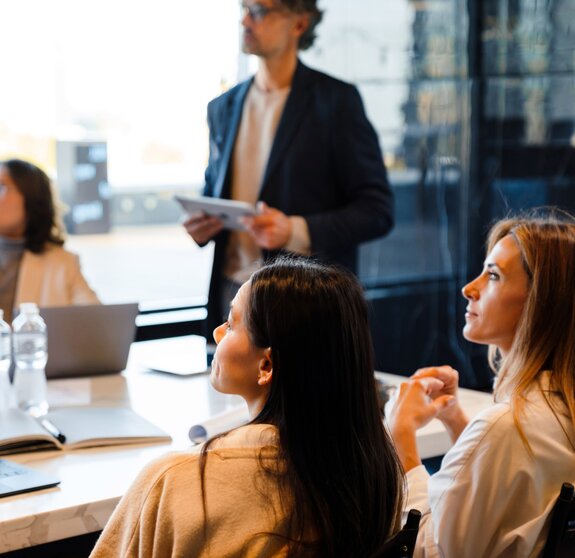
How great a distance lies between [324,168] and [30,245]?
3.16 feet

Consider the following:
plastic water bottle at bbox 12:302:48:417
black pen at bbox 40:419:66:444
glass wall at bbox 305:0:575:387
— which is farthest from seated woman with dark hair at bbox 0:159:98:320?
glass wall at bbox 305:0:575:387

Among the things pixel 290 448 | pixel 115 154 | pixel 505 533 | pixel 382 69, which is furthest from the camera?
pixel 382 69

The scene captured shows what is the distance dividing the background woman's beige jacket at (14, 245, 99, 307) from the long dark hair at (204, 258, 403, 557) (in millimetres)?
1809

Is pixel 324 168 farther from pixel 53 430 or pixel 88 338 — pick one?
pixel 53 430

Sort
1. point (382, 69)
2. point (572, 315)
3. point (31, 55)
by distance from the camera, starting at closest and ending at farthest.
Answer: point (572, 315) < point (31, 55) < point (382, 69)

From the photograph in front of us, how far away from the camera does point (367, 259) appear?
4.55 meters

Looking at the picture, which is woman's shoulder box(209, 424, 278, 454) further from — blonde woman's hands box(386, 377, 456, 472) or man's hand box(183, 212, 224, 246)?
man's hand box(183, 212, 224, 246)

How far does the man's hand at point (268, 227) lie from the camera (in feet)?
9.25

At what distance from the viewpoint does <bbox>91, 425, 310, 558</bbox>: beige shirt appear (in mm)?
1191

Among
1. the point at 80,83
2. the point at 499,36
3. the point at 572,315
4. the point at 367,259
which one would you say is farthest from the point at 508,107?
the point at 572,315

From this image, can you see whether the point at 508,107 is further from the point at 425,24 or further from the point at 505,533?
the point at 505,533

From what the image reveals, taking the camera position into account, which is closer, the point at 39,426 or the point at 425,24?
the point at 39,426

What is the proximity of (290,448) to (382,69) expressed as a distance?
3.46m

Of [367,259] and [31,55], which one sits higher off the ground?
[31,55]
